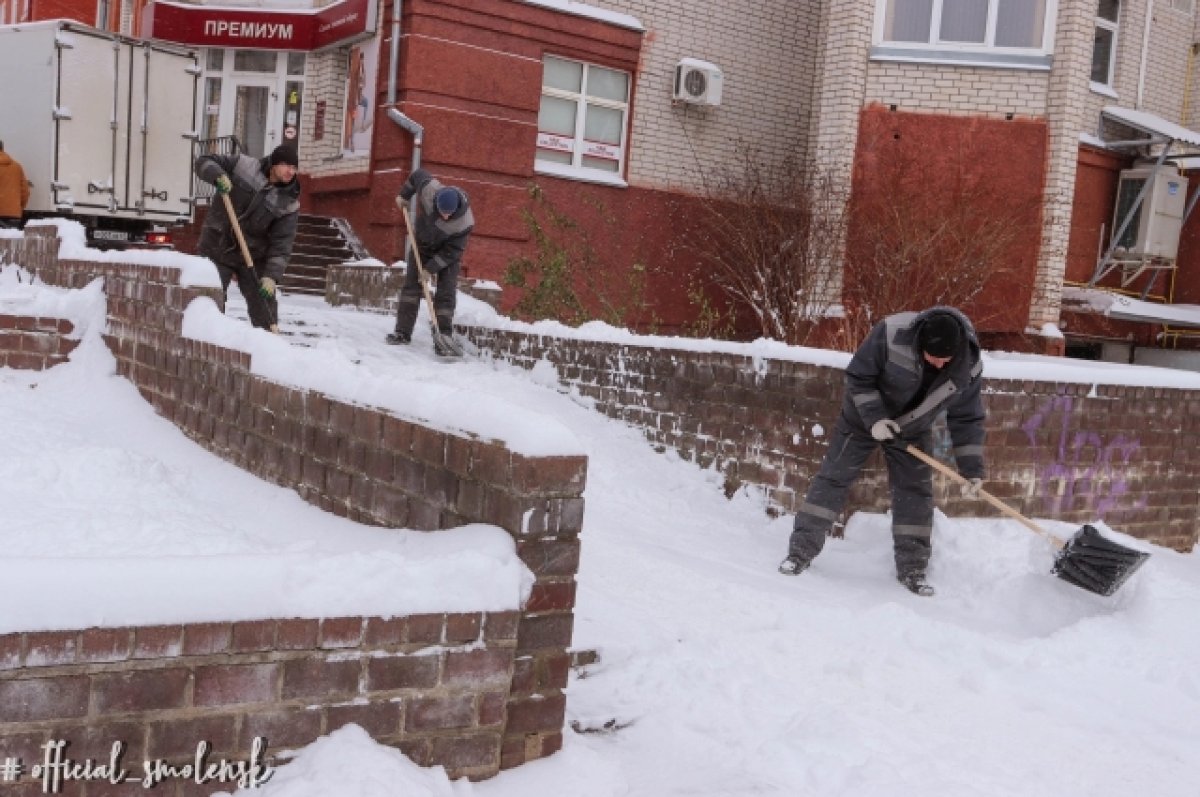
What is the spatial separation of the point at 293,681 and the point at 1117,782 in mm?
2723

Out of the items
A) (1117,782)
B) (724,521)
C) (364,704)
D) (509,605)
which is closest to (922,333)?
(724,521)

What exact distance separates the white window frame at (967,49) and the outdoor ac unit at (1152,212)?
254cm

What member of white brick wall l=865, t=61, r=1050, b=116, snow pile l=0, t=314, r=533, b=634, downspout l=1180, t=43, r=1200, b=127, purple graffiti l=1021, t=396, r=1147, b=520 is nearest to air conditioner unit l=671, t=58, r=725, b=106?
white brick wall l=865, t=61, r=1050, b=116

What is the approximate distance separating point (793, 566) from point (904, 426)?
34.3 inches

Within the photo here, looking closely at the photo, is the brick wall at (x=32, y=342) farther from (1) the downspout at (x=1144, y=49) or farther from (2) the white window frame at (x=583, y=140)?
(1) the downspout at (x=1144, y=49)

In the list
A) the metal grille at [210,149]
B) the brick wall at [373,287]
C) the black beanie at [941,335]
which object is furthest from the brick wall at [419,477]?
the metal grille at [210,149]

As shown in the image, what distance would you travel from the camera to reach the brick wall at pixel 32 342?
6652 millimetres

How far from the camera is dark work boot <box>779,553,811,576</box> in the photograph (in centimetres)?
578

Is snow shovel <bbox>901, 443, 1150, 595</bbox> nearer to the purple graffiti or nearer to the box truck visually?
the purple graffiti

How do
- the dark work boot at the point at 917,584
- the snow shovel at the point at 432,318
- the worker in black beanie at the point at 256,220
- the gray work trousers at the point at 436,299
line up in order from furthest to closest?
the gray work trousers at the point at 436,299 < the snow shovel at the point at 432,318 < the worker in black beanie at the point at 256,220 < the dark work boot at the point at 917,584

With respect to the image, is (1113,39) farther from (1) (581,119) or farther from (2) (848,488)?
(2) (848,488)

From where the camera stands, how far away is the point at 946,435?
6.32m

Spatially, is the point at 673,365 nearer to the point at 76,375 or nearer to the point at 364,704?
the point at 76,375

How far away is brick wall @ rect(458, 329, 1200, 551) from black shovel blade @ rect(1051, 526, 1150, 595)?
0.87 metres
